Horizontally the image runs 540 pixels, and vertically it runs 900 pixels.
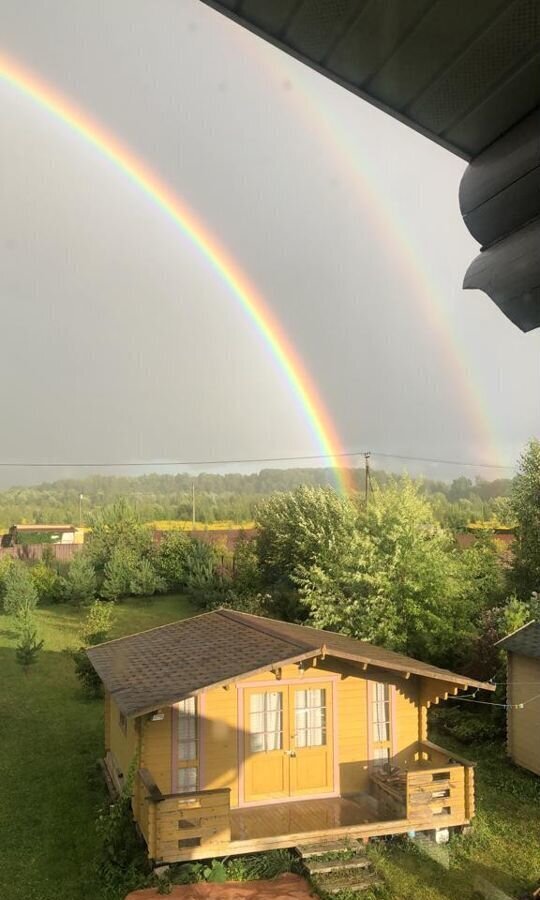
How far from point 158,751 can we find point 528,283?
9.69 metres

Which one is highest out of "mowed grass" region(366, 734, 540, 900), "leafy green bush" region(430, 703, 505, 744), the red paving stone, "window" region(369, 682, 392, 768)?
"window" region(369, 682, 392, 768)

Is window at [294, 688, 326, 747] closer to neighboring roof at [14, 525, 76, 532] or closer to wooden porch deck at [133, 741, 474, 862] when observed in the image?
wooden porch deck at [133, 741, 474, 862]

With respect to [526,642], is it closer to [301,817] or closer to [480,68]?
[301,817]

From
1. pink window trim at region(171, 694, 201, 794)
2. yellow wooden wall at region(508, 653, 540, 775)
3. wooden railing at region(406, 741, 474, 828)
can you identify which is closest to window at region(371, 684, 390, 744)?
wooden railing at region(406, 741, 474, 828)

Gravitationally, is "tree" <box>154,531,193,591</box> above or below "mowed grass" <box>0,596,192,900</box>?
above

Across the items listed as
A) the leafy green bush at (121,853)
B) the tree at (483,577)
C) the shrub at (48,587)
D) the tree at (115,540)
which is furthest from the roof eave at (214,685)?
the tree at (115,540)

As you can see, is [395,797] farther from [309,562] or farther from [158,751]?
[309,562]

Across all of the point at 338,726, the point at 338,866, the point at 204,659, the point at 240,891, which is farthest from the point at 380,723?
the point at 240,891

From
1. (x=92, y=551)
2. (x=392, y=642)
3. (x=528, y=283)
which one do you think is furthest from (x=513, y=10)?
(x=92, y=551)

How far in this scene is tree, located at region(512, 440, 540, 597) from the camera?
70.4 feet

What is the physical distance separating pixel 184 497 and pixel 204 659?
43.4 m

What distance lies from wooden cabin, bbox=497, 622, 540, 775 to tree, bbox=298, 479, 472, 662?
3362 millimetres

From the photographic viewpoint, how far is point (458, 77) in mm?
1229

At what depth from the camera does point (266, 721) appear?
10.2m
